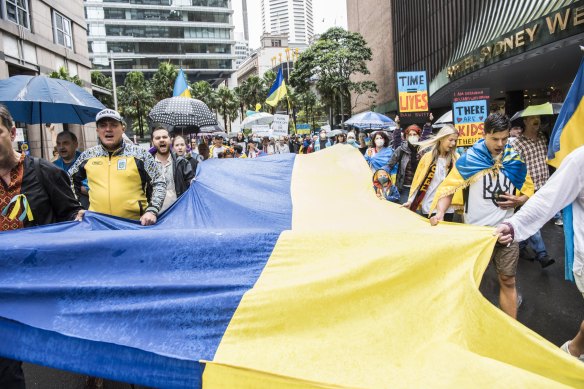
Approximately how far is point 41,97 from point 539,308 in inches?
258

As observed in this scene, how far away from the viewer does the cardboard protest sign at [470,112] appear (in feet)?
27.5

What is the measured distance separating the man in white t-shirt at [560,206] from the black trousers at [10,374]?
3.05 m

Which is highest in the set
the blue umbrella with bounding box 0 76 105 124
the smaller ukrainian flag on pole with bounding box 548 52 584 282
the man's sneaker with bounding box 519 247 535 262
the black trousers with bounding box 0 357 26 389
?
the blue umbrella with bounding box 0 76 105 124

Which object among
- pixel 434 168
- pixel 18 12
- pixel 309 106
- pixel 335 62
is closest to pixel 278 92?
pixel 18 12

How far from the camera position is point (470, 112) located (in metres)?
8.48

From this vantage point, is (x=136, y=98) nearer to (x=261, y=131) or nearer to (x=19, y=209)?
(x=261, y=131)

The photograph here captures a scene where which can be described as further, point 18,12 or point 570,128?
point 18,12

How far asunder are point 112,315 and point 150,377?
0.43 meters

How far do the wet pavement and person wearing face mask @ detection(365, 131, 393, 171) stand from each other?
2.79 m

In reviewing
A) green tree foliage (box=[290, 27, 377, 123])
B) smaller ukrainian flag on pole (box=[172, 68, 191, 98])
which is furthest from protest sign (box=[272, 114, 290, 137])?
green tree foliage (box=[290, 27, 377, 123])

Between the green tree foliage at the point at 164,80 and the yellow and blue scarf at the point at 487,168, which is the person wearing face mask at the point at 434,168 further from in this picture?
the green tree foliage at the point at 164,80

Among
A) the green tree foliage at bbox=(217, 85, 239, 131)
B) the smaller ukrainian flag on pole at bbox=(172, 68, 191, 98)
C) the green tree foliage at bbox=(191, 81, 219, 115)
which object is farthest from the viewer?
the green tree foliage at bbox=(217, 85, 239, 131)

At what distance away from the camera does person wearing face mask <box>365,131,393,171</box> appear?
26.3ft

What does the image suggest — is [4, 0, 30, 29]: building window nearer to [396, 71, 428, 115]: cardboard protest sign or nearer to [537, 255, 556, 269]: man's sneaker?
[396, 71, 428, 115]: cardboard protest sign
